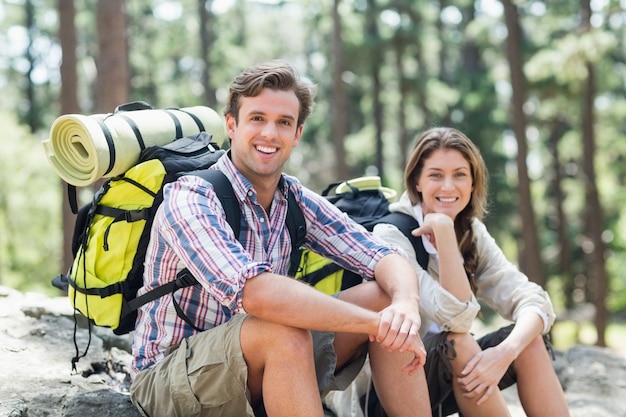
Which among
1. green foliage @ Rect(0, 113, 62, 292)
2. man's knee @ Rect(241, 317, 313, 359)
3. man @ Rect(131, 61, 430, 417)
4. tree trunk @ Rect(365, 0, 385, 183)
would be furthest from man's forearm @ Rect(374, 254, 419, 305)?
tree trunk @ Rect(365, 0, 385, 183)

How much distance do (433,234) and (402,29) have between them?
1541 cm

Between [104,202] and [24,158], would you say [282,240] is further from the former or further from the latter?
[24,158]

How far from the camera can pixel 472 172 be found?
362cm

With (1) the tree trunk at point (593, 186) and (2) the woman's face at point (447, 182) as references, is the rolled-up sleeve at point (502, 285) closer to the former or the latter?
(2) the woman's face at point (447, 182)

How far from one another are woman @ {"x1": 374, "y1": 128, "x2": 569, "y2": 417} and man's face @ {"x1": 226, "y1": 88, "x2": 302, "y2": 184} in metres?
0.82

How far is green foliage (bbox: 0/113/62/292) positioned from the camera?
1505cm

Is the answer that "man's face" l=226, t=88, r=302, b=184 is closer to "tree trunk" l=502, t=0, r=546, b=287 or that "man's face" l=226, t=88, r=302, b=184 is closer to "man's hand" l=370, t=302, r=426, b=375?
"man's hand" l=370, t=302, r=426, b=375

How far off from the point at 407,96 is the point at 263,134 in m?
17.3

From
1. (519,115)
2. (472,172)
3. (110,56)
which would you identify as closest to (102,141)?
(472,172)

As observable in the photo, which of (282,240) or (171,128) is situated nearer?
(282,240)

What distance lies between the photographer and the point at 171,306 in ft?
9.18

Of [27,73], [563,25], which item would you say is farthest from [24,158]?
[563,25]

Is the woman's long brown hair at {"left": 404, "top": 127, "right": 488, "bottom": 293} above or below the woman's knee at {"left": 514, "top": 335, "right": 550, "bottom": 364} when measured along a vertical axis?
above

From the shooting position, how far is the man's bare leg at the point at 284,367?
2.44 m
